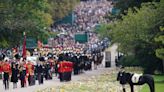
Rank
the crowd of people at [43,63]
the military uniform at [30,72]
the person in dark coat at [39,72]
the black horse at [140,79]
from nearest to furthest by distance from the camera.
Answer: the black horse at [140,79] → the crowd of people at [43,63] → the military uniform at [30,72] → the person in dark coat at [39,72]

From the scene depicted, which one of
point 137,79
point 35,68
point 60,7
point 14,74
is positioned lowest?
point 35,68

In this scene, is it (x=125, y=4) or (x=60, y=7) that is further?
(x=60, y=7)

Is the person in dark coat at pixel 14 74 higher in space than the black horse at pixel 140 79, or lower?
lower

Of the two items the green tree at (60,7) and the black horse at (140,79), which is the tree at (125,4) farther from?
the green tree at (60,7)

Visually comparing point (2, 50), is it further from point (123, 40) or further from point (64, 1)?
point (64, 1)

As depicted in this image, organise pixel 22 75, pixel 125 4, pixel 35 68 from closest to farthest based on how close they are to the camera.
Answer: pixel 22 75
pixel 35 68
pixel 125 4

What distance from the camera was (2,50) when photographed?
260 feet

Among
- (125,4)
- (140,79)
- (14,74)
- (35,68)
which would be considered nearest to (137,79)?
(140,79)

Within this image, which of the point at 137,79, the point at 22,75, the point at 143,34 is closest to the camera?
the point at 137,79

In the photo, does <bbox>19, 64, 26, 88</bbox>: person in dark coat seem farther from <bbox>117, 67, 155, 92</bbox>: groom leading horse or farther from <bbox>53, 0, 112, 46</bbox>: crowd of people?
<bbox>53, 0, 112, 46</bbox>: crowd of people

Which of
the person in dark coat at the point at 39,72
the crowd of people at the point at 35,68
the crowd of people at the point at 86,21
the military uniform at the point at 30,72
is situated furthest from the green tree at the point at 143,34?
the crowd of people at the point at 86,21

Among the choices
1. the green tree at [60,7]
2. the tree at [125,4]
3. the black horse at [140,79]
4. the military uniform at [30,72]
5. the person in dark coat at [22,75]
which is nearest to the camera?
the black horse at [140,79]

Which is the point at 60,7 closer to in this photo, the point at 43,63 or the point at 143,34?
the point at 143,34

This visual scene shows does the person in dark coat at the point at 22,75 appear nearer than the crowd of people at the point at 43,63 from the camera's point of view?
No
